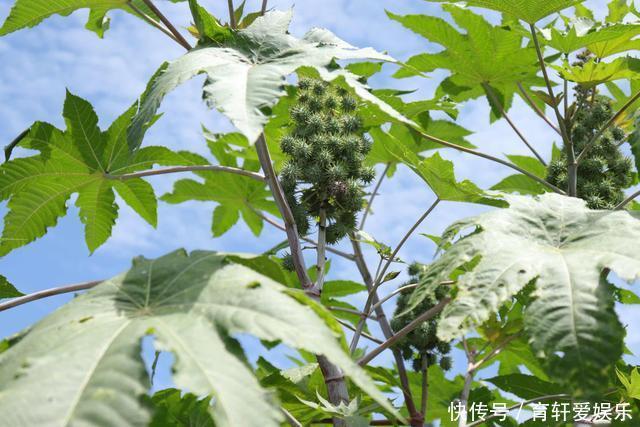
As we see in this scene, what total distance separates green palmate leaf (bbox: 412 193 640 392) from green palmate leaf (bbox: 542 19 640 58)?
1301 millimetres

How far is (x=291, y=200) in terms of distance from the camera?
2965 mm

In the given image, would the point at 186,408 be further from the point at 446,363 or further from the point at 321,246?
the point at 446,363

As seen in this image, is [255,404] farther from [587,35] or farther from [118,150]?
[587,35]

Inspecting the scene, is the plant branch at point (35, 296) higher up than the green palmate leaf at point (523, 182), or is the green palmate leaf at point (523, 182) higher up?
the green palmate leaf at point (523, 182)

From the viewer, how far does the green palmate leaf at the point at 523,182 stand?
13.9 feet

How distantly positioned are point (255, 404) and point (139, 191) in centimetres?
230

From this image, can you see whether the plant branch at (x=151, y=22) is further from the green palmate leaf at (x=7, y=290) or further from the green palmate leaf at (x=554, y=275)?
the green palmate leaf at (x=554, y=275)

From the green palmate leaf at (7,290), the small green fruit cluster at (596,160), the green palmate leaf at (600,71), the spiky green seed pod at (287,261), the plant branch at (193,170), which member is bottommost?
the green palmate leaf at (7,290)

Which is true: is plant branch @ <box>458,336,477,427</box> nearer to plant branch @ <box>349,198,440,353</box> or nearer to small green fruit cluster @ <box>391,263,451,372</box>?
small green fruit cluster @ <box>391,263,451,372</box>

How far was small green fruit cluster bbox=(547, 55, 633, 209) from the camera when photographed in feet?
11.8

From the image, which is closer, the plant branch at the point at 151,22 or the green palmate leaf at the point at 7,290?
the green palmate leaf at the point at 7,290

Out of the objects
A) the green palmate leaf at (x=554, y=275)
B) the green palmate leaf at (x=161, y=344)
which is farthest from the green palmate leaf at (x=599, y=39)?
the green palmate leaf at (x=161, y=344)

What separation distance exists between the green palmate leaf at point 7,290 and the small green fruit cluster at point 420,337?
158 cm

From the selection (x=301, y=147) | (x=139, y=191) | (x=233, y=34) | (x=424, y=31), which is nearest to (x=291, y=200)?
(x=301, y=147)
